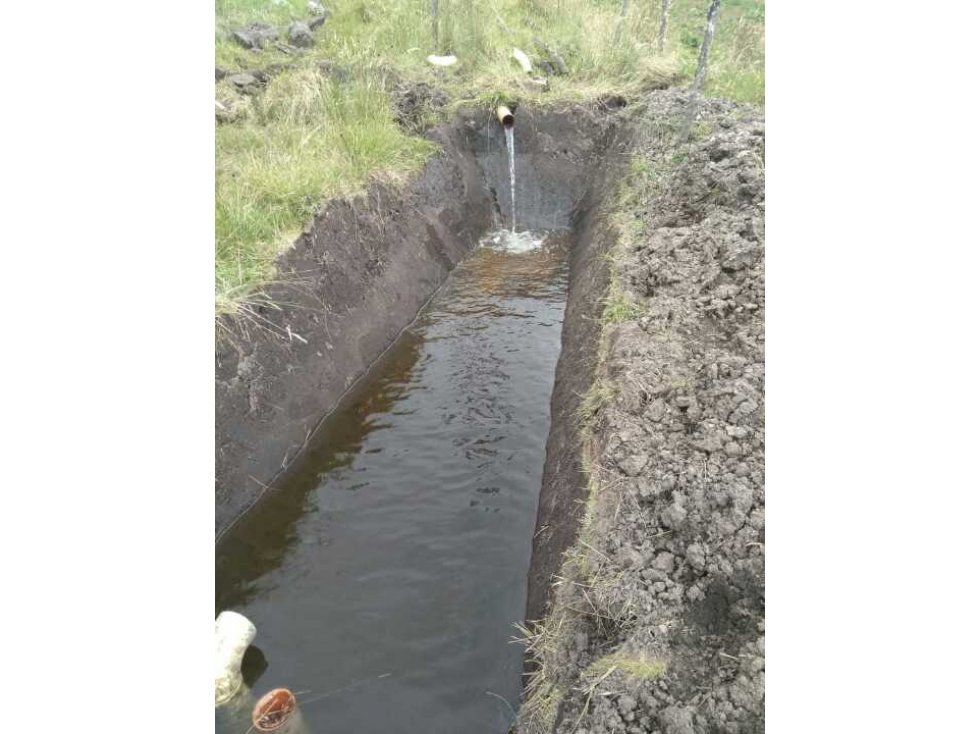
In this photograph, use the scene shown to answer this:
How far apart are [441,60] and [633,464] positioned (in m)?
7.52

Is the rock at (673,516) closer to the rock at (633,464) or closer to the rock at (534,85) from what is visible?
the rock at (633,464)

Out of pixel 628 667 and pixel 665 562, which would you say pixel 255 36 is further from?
pixel 628 667

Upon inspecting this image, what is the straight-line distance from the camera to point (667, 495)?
2.72 m

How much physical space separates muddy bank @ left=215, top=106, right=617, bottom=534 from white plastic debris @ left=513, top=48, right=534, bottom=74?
3.63ft

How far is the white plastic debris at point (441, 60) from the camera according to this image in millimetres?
8539

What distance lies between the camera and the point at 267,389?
3928 millimetres

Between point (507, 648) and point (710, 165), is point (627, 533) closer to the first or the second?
point (507, 648)

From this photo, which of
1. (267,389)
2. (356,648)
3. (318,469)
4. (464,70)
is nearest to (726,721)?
(356,648)

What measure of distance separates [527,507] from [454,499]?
447 millimetres

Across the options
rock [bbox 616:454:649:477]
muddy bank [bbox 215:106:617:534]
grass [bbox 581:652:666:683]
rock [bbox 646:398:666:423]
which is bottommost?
grass [bbox 581:652:666:683]

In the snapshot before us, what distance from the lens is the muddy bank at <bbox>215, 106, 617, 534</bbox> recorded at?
12.4 ft

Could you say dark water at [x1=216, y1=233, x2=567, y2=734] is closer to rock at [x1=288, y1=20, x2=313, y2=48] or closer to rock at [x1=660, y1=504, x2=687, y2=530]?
rock at [x1=660, y1=504, x2=687, y2=530]

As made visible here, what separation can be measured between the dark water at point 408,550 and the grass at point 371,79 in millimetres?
1314

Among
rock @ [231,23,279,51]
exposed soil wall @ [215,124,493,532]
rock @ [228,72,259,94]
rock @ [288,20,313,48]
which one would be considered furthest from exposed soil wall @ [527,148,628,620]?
rock @ [231,23,279,51]
